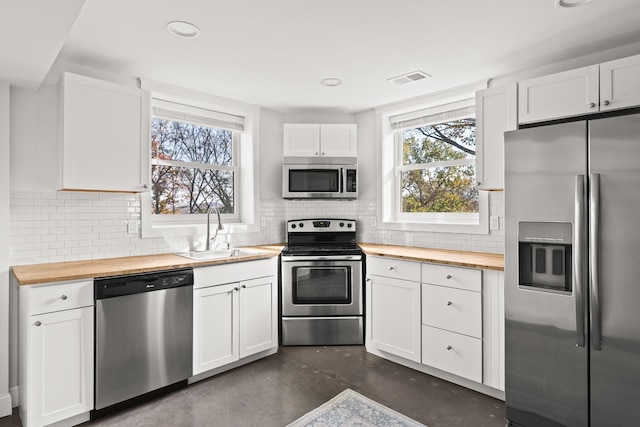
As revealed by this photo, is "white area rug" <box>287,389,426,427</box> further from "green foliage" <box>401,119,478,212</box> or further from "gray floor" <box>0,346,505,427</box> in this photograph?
"green foliage" <box>401,119,478,212</box>

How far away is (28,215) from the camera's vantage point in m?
2.56

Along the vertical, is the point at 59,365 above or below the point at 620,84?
below

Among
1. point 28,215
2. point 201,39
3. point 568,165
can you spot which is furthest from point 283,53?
point 28,215

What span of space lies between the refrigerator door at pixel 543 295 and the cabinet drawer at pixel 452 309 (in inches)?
13.8

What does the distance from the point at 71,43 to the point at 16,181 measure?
3.24ft

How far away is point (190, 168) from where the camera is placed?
3.63 metres

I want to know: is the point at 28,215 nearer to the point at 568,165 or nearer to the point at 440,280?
the point at 440,280

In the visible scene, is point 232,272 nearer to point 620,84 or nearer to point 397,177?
point 397,177

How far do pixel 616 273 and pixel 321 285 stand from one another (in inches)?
86.7

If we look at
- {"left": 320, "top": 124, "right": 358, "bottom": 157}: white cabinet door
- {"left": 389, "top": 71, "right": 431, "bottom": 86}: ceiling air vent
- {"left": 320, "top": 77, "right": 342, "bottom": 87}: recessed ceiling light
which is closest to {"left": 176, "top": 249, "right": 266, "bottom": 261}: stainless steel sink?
{"left": 320, "top": 124, "right": 358, "bottom": 157}: white cabinet door

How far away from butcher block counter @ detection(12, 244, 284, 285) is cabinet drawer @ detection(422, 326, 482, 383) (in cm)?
152

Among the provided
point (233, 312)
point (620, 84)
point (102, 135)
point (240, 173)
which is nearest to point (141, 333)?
point (233, 312)

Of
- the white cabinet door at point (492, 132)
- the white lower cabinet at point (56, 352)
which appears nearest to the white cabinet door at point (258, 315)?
the white lower cabinet at point (56, 352)

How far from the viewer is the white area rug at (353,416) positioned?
2.24 m
